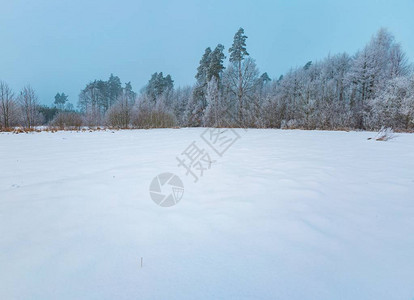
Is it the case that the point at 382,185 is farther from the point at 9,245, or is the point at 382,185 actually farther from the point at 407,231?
the point at 9,245

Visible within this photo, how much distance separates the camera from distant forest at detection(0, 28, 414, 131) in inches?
504

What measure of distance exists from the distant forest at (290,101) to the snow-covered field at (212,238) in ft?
38.8

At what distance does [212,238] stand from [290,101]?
24000mm

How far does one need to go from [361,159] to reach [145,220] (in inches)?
142

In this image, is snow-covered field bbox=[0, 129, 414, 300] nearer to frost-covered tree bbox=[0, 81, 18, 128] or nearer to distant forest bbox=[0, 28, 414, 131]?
distant forest bbox=[0, 28, 414, 131]

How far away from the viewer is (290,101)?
22.4m

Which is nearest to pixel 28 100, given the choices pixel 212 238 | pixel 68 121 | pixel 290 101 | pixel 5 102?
pixel 5 102

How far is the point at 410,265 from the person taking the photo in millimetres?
1027

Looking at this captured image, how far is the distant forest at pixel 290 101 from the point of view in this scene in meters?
12.8

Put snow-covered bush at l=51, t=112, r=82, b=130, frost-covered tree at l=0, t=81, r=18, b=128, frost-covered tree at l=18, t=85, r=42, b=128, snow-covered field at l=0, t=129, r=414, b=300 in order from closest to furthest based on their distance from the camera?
snow-covered field at l=0, t=129, r=414, b=300
frost-covered tree at l=0, t=81, r=18, b=128
frost-covered tree at l=18, t=85, r=42, b=128
snow-covered bush at l=51, t=112, r=82, b=130

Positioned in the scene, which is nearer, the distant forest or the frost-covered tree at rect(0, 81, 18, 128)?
the frost-covered tree at rect(0, 81, 18, 128)

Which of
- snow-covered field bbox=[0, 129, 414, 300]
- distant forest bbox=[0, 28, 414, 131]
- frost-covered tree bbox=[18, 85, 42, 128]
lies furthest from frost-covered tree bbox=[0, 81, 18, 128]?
snow-covered field bbox=[0, 129, 414, 300]

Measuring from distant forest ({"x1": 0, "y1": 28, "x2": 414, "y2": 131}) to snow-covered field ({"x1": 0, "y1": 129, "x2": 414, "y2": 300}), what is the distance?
11.8m

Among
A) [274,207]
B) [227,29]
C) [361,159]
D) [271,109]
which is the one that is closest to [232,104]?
[271,109]
